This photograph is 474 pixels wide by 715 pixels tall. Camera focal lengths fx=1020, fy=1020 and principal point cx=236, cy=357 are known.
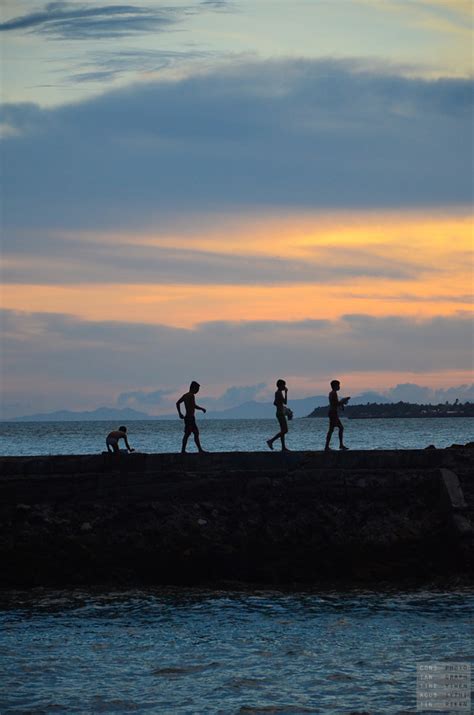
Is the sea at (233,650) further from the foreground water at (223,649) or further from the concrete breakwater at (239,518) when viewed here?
the concrete breakwater at (239,518)

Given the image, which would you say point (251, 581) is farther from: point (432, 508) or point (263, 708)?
point (263, 708)

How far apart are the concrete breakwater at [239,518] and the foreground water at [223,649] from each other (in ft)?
3.72

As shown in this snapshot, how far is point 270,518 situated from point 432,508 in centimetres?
329

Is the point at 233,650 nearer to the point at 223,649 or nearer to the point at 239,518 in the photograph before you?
the point at 223,649

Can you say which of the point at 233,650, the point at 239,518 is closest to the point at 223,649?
the point at 233,650

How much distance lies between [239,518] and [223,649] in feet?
20.4

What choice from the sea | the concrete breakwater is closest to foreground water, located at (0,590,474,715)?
the sea

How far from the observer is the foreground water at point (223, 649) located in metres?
12.0

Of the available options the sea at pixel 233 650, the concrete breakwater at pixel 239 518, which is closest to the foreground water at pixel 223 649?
the sea at pixel 233 650

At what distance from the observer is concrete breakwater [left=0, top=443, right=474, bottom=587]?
18828mm

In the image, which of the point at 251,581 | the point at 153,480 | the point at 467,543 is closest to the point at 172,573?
the point at 251,581

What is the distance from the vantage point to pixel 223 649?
14.2 meters

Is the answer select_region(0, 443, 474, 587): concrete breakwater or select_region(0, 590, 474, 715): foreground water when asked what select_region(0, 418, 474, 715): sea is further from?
select_region(0, 443, 474, 587): concrete breakwater

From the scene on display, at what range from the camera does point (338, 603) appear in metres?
16.9
